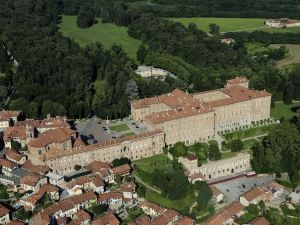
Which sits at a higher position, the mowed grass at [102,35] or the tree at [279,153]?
the mowed grass at [102,35]

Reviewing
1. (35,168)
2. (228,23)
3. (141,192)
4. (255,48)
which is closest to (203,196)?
(141,192)

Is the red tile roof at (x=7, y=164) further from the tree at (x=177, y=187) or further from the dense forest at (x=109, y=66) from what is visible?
the tree at (x=177, y=187)

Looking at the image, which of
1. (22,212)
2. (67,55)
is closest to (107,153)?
(22,212)

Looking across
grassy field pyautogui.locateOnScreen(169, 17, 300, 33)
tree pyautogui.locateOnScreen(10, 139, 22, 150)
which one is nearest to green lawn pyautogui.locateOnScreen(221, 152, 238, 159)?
tree pyautogui.locateOnScreen(10, 139, 22, 150)

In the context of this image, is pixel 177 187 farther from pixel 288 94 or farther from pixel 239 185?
pixel 288 94

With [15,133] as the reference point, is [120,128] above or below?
below

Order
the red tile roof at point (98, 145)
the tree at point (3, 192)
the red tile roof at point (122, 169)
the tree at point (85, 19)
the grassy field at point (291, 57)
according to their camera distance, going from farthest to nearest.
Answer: the tree at point (85, 19)
the grassy field at point (291, 57)
the red tile roof at point (98, 145)
the red tile roof at point (122, 169)
the tree at point (3, 192)

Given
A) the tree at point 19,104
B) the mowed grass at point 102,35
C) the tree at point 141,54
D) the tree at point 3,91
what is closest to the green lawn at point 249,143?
the tree at point 19,104
